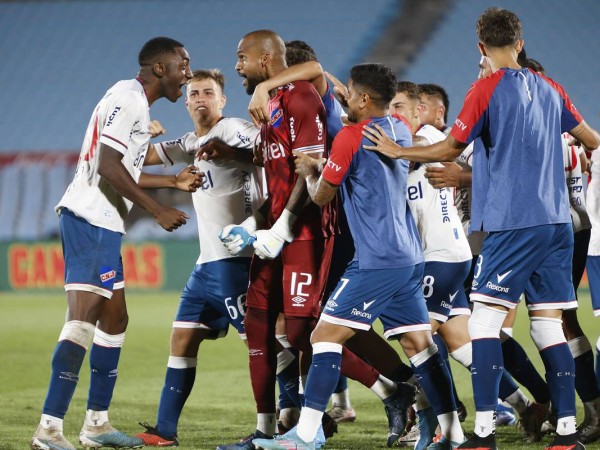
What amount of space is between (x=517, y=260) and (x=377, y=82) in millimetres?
1136

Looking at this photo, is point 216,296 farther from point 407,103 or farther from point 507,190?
point 507,190

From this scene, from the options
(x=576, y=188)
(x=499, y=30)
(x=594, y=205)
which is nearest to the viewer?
(x=499, y=30)

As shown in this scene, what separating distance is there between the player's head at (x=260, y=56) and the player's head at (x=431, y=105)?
1.55 metres

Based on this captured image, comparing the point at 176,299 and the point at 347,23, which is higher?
the point at 347,23

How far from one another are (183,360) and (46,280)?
15819 millimetres

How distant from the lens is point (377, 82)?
473 cm

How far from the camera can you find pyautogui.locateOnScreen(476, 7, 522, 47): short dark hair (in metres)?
4.64

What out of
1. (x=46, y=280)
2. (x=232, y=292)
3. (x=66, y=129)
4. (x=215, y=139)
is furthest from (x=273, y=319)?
(x=66, y=129)

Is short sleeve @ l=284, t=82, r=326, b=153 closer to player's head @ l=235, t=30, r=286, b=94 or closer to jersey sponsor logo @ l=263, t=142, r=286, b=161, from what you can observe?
jersey sponsor logo @ l=263, t=142, r=286, b=161

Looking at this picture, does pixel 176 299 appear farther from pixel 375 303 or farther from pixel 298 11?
pixel 375 303

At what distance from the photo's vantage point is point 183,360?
560 centimetres

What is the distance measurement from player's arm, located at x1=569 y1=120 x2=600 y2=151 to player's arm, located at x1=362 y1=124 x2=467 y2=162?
65 centimetres

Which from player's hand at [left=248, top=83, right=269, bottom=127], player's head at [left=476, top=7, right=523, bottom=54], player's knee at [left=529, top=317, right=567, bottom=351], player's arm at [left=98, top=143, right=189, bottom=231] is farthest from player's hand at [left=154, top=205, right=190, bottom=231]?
player's knee at [left=529, top=317, right=567, bottom=351]

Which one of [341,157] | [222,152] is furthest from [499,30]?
[222,152]
